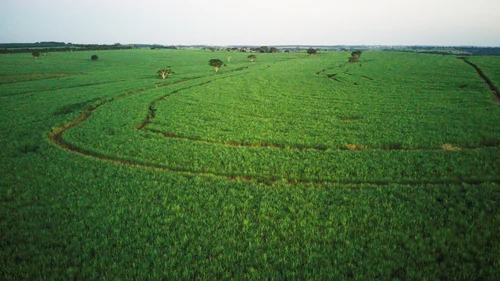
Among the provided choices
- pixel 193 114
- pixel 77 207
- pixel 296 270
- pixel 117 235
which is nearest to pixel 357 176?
pixel 296 270

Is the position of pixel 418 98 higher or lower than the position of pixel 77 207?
higher

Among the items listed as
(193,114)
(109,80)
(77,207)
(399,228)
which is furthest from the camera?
(109,80)

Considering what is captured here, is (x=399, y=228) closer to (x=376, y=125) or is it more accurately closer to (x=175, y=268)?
(x=175, y=268)

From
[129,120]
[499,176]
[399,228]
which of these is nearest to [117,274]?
[399,228]

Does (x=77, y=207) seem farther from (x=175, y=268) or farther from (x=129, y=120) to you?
(x=129, y=120)

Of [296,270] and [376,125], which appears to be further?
[376,125]

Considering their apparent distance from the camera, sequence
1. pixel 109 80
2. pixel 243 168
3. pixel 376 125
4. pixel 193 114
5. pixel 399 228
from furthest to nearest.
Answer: pixel 109 80, pixel 193 114, pixel 376 125, pixel 243 168, pixel 399 228
